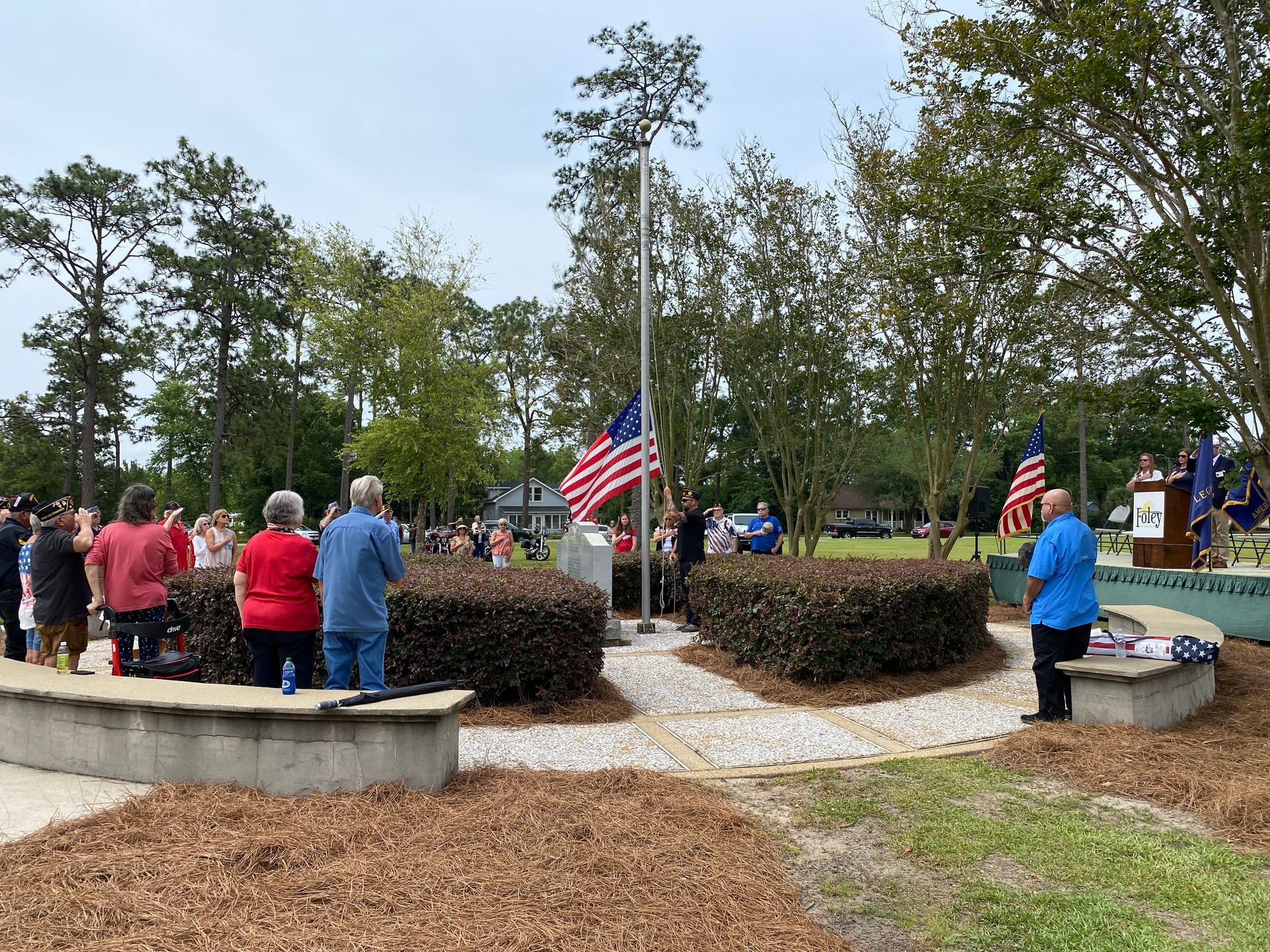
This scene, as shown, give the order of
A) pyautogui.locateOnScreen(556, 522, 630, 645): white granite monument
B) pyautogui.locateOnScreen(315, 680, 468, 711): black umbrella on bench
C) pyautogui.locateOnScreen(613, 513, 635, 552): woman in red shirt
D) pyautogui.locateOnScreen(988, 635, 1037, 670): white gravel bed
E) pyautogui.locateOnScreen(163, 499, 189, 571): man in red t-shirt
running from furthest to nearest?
pyautogui.locateOnScreen(613, 513, 635, 552): woman in red shirt, pyautogui.locateOnScreen(556, 522, 630, 645): white granite monument, pyautogui.locateOnScreen(163, 499, 189, 571): man in red t-shirt, pyautogui.locateOnScreen(988, 635, 1037, 670): white gravel bed, pyautogui.locateOnScreen(315, 680, 468, 711): black umbrella on bench

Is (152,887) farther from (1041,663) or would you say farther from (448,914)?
(1041,663)

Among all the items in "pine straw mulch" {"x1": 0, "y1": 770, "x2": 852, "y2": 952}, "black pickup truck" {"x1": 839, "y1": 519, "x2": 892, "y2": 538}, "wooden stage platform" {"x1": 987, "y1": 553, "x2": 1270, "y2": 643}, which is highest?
"wooden stage platform" {"x1": 987, "y1": 553, "x2": 1270, "y2": 643}

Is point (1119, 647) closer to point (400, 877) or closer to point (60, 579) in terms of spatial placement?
point (400, 877)

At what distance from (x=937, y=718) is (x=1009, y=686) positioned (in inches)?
71.6

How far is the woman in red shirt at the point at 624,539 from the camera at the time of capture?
17.6m

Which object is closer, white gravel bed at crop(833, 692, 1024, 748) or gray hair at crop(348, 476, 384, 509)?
gray hair at crop(348, 476, 384, 509)

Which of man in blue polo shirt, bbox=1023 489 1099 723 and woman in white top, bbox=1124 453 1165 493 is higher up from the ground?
woman in white top, bbox=1124 453 1165 493

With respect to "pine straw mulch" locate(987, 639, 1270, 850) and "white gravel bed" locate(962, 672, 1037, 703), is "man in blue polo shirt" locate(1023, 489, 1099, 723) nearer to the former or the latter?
"pine straw mulch" locate(987, 639, 1270, 850)

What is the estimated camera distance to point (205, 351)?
39.9m

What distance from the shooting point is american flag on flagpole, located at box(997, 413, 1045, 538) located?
1497 cm

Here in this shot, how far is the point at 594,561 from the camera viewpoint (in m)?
11.8

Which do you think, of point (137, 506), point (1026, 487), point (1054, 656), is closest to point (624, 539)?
point (1026, 487)

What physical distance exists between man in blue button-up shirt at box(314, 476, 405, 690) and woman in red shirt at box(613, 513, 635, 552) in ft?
38.2

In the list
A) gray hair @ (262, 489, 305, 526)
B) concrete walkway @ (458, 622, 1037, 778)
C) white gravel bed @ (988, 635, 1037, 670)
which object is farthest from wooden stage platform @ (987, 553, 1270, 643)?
gray hair @ (262, 489, 305, 526)
